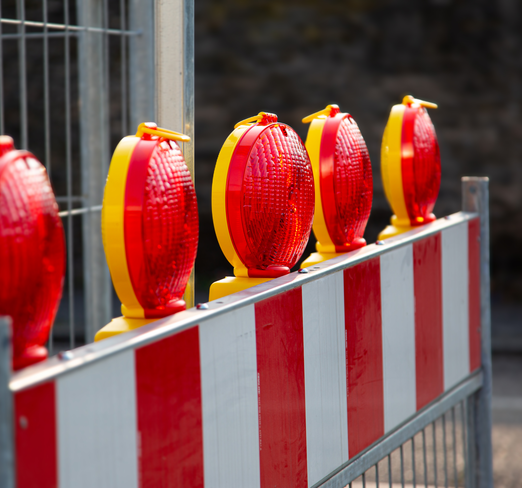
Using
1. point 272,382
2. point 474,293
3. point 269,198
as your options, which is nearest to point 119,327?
point 272,382

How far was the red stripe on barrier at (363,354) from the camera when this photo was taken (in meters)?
1.40

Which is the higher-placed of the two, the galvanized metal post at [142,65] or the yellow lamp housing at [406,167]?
the galvanized metal post at [142,65]

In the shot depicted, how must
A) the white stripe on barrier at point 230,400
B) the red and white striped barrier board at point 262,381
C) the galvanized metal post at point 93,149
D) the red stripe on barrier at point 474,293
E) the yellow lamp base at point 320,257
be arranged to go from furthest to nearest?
the galvanized metal post at point 93,149, the red stripe on barrier at point 474,293, the yellow lamp base at point 320,257, the white stripe on barrier at point 230,400, the red and white striped barrier board at point 262,381

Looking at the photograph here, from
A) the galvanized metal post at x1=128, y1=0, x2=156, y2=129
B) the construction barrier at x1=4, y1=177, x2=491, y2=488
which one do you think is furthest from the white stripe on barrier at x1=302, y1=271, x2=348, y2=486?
the galvanized metal post at x1=128, y1=0, x2=156, y2=129

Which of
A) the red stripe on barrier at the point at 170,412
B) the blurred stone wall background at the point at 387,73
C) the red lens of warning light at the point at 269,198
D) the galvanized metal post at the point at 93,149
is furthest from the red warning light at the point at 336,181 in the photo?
the blurred stone wall background at the point at 387,73

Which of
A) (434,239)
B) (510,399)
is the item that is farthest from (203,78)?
→ (434,239)

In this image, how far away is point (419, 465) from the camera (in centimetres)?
344

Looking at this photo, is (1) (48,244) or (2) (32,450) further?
(1) (48,244)

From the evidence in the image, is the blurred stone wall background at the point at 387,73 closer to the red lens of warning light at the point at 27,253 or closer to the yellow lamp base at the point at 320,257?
the yellow lamp base at the point at 320,257

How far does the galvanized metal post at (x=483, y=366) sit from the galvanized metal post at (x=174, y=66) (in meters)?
0.83

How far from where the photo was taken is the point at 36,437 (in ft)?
2.50

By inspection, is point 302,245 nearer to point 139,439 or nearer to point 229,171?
point 229,171

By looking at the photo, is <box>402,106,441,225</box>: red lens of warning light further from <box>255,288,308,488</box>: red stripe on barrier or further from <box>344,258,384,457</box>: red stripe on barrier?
<box>255,288,308,488</box>: red stripe on barrier

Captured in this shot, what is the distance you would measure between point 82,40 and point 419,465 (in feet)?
7.35
